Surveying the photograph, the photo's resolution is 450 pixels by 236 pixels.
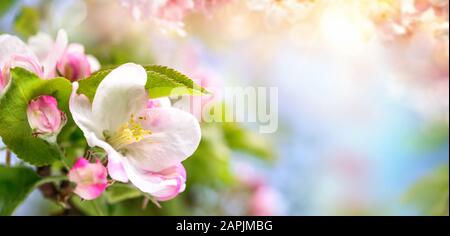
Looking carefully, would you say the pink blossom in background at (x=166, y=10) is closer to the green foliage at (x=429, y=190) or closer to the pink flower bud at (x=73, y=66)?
the pink flower bud at (x=73, y=66)

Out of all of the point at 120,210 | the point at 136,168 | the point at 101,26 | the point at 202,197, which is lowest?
the point at 136,168

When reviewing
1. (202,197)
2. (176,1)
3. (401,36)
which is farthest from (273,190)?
(176,1)

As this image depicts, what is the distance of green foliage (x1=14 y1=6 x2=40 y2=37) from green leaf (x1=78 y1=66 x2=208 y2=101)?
40cm

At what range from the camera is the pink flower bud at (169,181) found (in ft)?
1.85

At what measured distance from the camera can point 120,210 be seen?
1.03 m

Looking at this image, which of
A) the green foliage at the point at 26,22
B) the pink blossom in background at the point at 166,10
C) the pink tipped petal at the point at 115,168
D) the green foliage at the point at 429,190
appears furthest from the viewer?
the green foliage at the point at 429,190

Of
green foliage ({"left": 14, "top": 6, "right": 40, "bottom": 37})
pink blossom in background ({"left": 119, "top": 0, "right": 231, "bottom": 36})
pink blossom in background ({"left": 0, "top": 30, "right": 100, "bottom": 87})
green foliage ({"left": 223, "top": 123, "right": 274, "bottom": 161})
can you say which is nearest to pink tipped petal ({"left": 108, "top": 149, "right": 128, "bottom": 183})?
pink blossom in background ({"left": 0, "top": 30, "right": 100, "bottom": 87})

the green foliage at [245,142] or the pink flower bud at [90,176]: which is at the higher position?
the green foliage at [245,142]

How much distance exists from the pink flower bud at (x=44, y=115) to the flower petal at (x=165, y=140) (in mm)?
68

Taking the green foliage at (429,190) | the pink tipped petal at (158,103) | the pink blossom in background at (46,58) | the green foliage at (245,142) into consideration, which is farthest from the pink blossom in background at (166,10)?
the green foliage at (429,190)

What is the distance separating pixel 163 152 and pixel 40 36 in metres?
0.26

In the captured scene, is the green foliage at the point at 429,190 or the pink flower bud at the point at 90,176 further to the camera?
the green foliage at the point at 429,190

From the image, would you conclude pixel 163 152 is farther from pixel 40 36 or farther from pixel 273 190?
pixel 273 190
